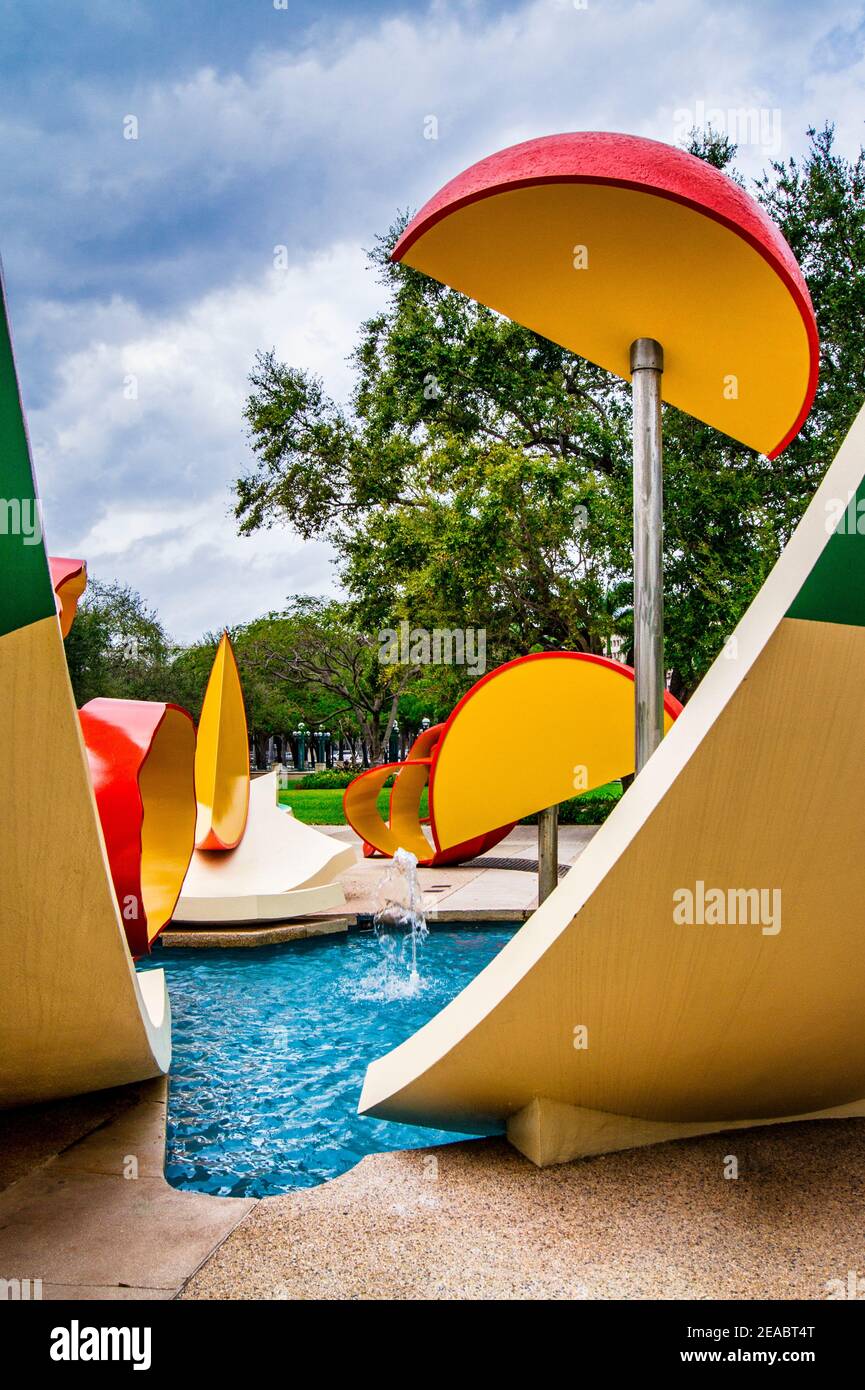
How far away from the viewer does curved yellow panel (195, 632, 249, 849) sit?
36.4 ft

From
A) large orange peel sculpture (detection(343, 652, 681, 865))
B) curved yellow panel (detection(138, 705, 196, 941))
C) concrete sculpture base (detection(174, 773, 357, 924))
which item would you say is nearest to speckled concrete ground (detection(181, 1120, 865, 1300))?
curved yellow panel (detection(138, 705, 196, 941))

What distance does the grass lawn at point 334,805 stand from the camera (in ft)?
78.2

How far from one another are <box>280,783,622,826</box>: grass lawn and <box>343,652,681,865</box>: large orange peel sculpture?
24.5 ft

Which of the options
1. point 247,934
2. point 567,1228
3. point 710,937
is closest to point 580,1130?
point 567,1228

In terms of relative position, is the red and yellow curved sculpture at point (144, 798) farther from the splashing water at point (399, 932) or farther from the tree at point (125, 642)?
the tree at point (125, 642)

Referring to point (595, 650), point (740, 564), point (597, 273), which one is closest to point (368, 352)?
point (595, 650)

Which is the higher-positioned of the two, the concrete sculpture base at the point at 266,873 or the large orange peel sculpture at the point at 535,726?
the large orange peel sculpture at the point at 535,726

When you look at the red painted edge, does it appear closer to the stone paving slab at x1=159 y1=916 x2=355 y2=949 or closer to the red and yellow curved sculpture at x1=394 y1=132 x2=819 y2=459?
the red and yellow curved sculpture at x1=394 y1=132 x2=819 y2=459

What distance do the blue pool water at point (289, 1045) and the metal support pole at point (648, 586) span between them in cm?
290

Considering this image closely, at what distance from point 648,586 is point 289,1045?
15.2ft

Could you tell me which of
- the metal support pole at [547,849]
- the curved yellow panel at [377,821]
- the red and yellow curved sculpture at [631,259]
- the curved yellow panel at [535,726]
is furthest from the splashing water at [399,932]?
the red and yellow curved sculpture at [631,259]

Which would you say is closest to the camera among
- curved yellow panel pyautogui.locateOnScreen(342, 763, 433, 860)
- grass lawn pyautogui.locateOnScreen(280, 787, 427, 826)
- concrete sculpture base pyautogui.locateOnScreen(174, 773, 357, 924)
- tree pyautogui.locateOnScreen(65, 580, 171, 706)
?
concrete sculpture base pyautogui.locateOnScreen(174, 773, 357, 924)

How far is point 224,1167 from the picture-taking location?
4.93 meters

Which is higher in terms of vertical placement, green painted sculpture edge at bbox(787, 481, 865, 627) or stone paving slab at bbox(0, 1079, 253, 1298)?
green painted sculpture edge at bbox(787, 481, 865, 627)
